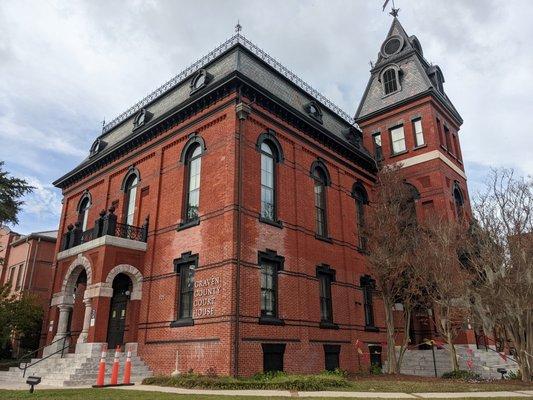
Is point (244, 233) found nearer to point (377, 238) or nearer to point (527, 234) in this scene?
point (377, 238)

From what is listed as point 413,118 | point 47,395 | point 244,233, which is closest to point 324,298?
point 244,233

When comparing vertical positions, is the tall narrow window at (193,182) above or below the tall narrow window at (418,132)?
below

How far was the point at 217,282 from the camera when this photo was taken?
607 inches

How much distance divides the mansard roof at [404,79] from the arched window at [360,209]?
6.47 metres

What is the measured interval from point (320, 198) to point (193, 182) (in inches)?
252

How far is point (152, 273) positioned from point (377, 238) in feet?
34.5

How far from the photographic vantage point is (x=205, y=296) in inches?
619

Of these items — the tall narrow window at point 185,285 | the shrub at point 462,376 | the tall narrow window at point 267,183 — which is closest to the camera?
the shrub at point 462,376

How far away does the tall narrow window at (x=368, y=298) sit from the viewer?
70.7 ft

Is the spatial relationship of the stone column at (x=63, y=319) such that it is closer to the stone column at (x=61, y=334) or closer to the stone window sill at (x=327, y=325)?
the stone column at (x=61, y=334)

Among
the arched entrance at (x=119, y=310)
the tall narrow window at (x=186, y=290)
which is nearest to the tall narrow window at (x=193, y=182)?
the tall narrow window at (x=186, y=290)

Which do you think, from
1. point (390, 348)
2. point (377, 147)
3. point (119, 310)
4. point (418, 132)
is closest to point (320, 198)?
Result: point (390, 348)

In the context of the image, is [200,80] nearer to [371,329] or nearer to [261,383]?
[261,383]

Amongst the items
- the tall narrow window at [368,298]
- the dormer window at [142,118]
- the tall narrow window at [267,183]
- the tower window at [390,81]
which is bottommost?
the tall narrow window at [368,298]
